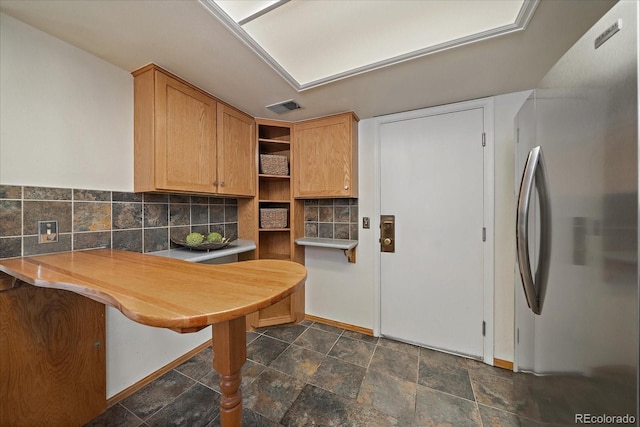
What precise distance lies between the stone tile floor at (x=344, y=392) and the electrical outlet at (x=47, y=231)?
1.04 m

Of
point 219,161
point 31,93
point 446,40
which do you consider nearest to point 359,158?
point 446,40

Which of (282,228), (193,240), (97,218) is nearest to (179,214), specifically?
(193,240)

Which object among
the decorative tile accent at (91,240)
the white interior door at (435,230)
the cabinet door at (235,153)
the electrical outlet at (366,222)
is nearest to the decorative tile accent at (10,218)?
the decorative tile accent at (91,240)

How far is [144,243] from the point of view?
1.56 meters

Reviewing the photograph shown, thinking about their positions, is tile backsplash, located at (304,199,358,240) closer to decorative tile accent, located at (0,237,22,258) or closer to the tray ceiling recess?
the tray ceiling recess

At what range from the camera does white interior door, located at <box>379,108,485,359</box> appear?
1.77 metres

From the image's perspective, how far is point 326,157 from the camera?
6.88ft

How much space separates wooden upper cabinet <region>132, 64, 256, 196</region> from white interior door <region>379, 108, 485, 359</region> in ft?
4.69

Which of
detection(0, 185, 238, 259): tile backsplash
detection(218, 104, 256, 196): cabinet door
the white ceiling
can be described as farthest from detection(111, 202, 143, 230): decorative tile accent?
the white ceiling

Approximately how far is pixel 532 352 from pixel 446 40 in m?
1.66

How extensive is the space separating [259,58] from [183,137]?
74cm

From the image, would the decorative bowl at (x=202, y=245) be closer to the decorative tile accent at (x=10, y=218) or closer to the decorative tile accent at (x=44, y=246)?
the decorative tile accent at (x=44, y=246)

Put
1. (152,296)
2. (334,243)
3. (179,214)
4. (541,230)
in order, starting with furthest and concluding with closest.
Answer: (334,243) → (179,214) → (541,230) → (152,296)

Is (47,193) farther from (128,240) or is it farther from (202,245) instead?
(202,245)
